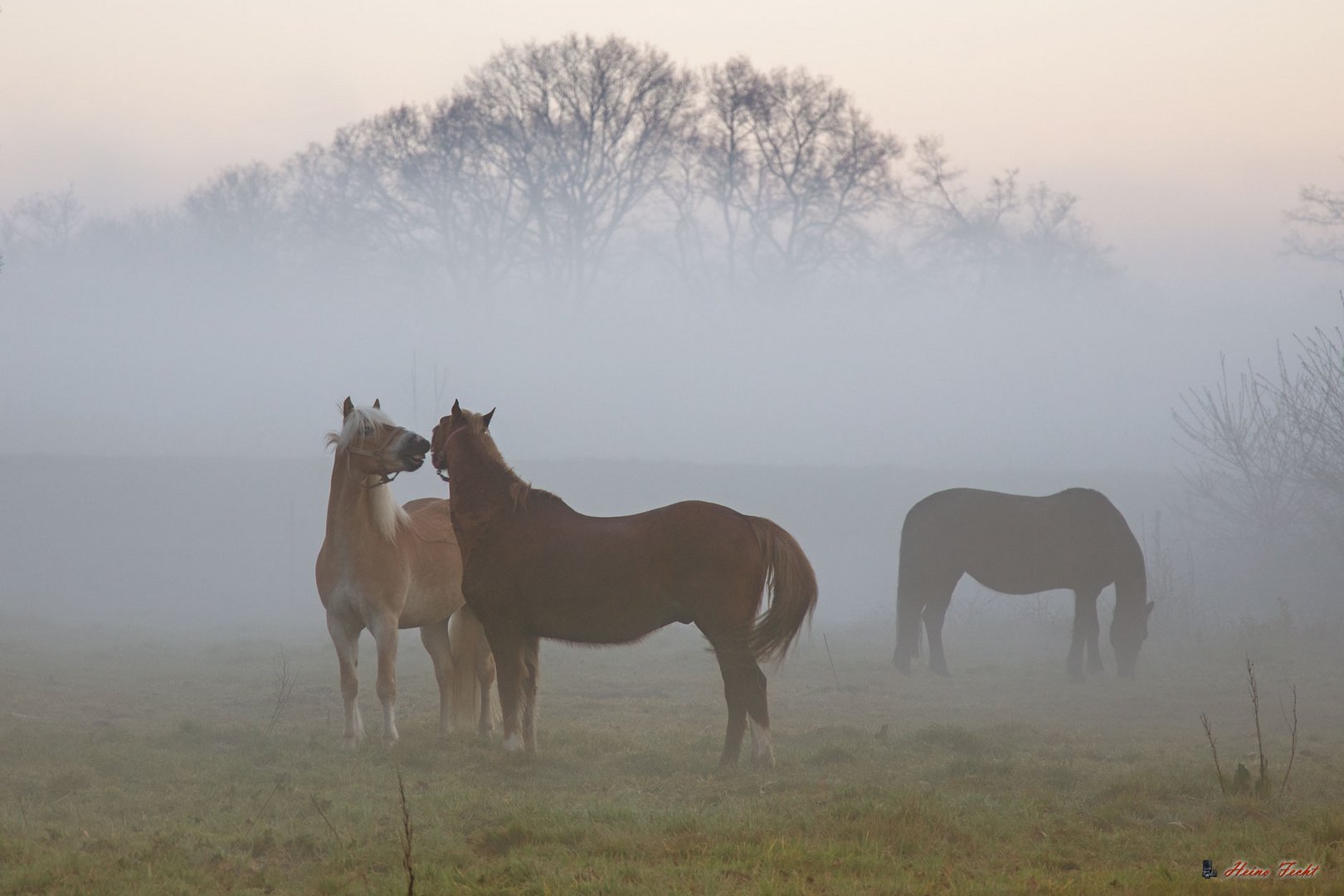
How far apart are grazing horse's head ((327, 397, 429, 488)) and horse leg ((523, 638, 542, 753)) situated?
159 centimetres

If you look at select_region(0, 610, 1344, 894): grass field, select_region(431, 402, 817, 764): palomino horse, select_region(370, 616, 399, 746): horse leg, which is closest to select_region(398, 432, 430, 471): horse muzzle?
select_region(431, 402, 817, 764): palomino horse

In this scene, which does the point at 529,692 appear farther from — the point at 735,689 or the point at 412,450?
the point at 412,450

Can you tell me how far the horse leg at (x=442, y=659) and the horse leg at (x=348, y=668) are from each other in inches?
26.7

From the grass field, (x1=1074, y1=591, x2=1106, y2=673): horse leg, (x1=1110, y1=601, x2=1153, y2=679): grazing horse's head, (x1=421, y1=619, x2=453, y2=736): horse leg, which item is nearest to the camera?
the grass field

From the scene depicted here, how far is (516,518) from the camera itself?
7844 millimetres

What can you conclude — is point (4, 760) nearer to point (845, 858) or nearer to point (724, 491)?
point (845, 858)

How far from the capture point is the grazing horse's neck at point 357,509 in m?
8.41

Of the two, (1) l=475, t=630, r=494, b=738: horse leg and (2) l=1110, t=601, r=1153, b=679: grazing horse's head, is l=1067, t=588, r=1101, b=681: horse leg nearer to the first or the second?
(2) l=1110, t=601, r=1153, b=679: grazing horse's head

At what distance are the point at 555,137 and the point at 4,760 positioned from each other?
29.2m

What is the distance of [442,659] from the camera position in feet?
30.7

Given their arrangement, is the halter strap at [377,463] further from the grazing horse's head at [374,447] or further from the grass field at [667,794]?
the grass field at [667,794]

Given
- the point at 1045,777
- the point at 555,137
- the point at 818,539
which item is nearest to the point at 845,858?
the point at 1045,777

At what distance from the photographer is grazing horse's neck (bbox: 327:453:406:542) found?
27.6 feet

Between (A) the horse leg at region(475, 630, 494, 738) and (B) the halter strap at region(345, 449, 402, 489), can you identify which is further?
(A) the horse leg at region(475, 630, 494, 738)
